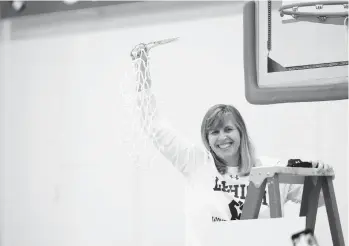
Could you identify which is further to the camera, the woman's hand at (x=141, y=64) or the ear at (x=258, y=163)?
the woman's hand at (x=141, y=64)

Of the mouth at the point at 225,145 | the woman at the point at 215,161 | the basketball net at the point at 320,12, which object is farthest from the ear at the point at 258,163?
the basketball net at the point at 320,12

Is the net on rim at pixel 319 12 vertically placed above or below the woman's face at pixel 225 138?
above

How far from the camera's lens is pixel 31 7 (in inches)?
78.6

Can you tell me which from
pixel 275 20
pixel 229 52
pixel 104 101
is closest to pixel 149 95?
pixel 104 101

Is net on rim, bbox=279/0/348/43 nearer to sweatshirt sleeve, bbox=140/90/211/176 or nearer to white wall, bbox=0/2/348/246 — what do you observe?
white wall, bbox=0/2/348/246

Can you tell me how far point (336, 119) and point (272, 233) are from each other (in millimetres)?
416

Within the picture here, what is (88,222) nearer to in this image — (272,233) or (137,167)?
(137,167)

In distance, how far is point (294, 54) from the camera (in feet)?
5.58

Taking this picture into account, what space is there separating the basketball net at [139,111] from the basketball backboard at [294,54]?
33 cm

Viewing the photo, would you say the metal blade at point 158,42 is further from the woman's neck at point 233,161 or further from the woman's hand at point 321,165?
the woman's hand at point 321,165

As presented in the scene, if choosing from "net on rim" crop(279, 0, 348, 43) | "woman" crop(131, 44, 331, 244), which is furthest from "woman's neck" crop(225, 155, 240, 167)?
"net on rim" crop(279, 0, 348, 43)

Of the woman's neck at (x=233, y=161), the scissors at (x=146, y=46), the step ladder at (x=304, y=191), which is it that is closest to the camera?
the step ladder at (x=304, y=191)

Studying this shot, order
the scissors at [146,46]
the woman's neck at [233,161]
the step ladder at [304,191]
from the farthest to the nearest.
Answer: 1. the scissors at [146,46]
2. the woman's neck at [233,161]
3. the step ladder at [304,191]

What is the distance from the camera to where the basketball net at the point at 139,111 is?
71.1 inches
